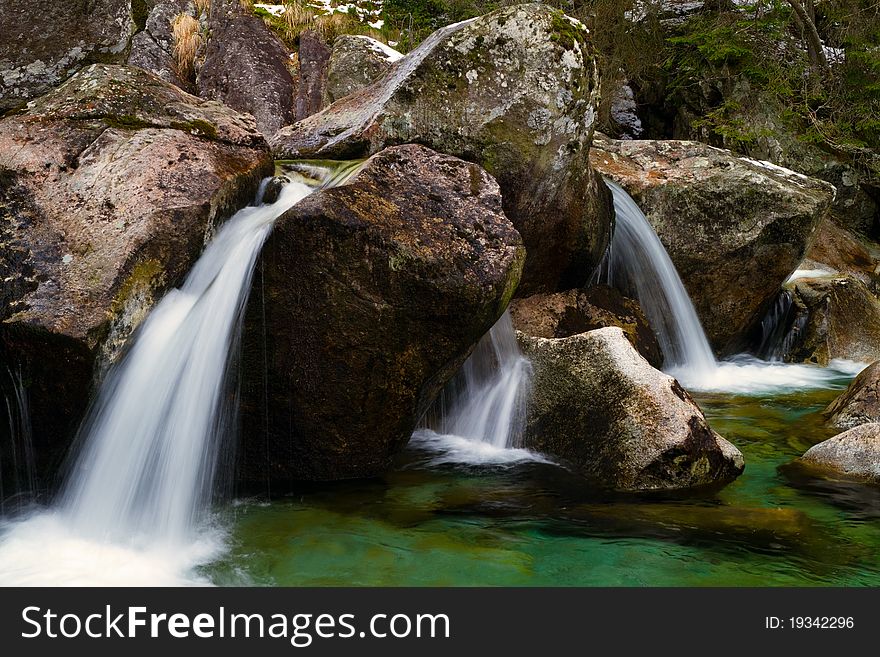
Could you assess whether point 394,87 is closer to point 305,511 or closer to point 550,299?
point 550,299

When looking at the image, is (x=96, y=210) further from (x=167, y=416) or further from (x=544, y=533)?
(x=544, y=533)

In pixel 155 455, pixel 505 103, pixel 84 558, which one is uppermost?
pixel 505 103

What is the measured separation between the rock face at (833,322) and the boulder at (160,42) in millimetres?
12256

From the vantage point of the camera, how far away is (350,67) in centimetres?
1462

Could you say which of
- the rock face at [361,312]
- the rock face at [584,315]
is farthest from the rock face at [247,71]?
the rock face at [361,312]

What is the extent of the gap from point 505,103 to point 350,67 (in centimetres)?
878

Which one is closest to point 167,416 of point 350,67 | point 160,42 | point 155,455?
point 155,455

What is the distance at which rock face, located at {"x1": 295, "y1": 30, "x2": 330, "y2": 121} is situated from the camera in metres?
16.0

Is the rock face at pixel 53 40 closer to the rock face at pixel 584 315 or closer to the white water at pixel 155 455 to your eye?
the white water at pixel 155 455

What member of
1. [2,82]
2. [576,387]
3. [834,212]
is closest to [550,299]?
[576,387]

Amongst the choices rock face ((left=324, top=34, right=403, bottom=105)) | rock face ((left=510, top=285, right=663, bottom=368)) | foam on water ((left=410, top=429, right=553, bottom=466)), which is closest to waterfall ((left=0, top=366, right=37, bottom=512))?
foam on water ((left=410, top=429, right=553, bottom=466))

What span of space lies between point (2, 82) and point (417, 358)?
447 cm

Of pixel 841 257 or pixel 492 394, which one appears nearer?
pixel 492 394

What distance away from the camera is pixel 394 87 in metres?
6.89
